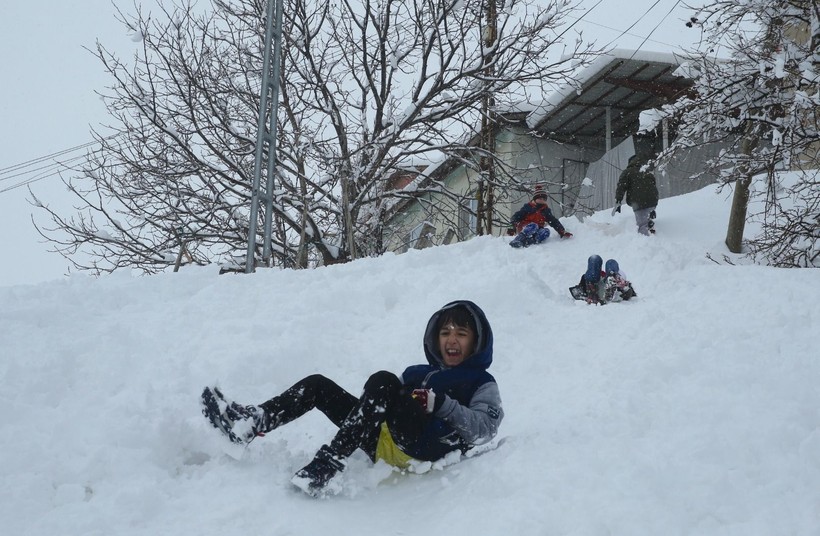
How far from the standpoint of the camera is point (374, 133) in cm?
1552

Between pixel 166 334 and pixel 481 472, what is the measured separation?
10.2 ft

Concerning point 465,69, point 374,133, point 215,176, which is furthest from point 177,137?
point 465,69

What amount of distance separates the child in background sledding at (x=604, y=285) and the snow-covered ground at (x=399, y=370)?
97 centimetres

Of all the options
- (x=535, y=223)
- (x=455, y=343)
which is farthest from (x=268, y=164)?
(x=455, y=343)

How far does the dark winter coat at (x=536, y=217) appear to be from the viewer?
1097 cm

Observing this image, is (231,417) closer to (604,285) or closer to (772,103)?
(604,285)

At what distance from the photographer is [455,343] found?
420 centimetres

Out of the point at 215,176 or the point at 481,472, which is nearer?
the point at 481,472

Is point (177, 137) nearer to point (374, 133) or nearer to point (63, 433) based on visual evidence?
point (374, 133)

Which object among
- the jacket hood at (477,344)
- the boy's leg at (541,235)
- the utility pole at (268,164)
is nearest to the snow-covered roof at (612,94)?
the boy's leg at (541,235)

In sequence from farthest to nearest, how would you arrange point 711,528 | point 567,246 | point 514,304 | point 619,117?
point 619,117 → point 567,246 → point 514,304 → point 711,528

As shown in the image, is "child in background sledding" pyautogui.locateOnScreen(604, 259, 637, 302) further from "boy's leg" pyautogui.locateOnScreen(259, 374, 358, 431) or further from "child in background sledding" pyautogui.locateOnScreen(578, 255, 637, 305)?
"boy's leg" pyautogui.locateOnScreen(259, 374, 358, 431)

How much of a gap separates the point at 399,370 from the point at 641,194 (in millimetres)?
7635

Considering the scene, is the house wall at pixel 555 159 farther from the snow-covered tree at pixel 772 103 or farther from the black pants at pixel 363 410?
the black pants at pixel 363 410
